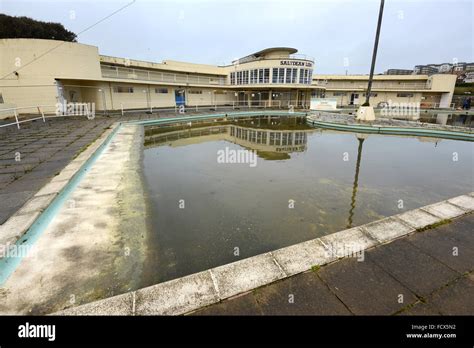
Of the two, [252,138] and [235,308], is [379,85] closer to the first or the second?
[252,138]

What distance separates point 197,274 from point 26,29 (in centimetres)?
3996

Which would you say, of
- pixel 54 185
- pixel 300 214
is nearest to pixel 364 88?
pixel 300 214

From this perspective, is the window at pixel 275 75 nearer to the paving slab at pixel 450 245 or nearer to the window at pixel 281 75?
the window at pixel 281 75

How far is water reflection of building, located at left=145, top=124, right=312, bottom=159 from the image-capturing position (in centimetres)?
985

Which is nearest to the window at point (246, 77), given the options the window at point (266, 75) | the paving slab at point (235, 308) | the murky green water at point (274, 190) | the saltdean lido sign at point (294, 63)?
the window at point (266, 75)

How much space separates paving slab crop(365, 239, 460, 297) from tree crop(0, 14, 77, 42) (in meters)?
34.7

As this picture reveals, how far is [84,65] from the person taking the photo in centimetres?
1720

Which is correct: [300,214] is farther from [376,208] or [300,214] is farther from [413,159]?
[413,159]

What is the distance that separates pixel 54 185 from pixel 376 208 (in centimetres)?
633

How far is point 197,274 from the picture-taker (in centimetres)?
245

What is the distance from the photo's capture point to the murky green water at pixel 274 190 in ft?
11.5

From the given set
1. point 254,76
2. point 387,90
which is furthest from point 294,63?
point 387,90

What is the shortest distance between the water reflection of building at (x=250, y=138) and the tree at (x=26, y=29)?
965 inches
